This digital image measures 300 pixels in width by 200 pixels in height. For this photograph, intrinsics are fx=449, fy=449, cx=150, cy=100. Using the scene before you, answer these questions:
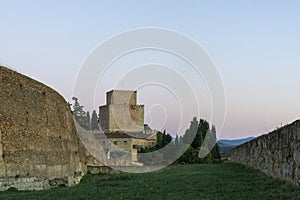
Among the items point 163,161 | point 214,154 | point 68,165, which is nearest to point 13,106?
point 68,165

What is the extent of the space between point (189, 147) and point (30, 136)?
36.1m

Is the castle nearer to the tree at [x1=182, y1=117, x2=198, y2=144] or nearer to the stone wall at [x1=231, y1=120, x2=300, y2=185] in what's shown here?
the tree at [x1=182, y1=117, x2=198, y2=144]

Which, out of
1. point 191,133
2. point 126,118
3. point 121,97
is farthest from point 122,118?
point 191,133

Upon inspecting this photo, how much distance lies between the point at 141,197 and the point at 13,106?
806 centimetres

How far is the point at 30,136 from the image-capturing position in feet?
58.5

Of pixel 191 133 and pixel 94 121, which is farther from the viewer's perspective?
pixel 94 121

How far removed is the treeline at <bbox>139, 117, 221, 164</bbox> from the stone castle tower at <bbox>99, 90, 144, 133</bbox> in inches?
398

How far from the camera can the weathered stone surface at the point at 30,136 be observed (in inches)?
629

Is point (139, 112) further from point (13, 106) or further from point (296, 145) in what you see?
point (296, 145)

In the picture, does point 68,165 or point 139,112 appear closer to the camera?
point 68,165

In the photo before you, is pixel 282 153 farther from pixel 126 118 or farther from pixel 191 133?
pixel 126 118

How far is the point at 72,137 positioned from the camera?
1034 inches

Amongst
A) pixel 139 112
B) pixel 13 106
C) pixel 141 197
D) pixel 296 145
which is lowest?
pixel 141 197

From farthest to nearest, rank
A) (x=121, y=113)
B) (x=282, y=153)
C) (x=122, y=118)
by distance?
(x=122, y=118) → (x=121, y=113) → (x=282, y=153)
